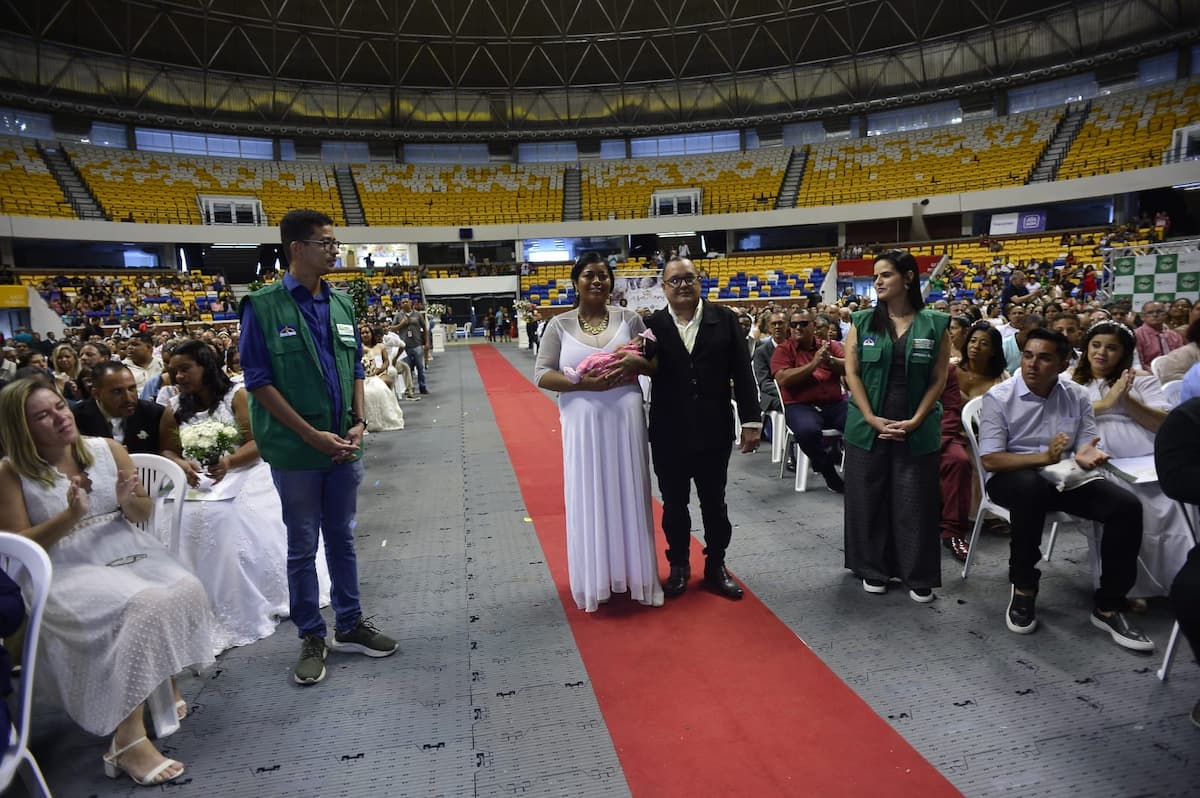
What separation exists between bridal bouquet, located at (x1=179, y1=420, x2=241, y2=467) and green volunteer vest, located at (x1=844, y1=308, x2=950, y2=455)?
10.2 ft

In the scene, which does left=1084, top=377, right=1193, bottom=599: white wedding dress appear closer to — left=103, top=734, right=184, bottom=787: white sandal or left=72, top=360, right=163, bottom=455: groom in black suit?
left=103, top=734, right=184, bottom=787: white sandal

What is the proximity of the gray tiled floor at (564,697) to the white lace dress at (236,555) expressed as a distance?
5.7 inches

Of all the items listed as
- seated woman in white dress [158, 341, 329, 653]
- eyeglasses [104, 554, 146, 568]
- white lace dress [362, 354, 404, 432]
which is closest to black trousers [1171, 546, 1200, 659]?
eyeglasses [104, 554, 146, 568]

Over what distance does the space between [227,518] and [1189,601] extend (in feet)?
12.4

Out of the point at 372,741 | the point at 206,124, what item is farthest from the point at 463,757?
the point at 206,124

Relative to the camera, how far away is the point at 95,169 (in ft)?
81.1

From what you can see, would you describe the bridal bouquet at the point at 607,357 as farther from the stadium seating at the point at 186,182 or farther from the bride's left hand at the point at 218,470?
the stadium seating at the point at 186,182

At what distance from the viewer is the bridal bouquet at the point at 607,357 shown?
3121 millimetres

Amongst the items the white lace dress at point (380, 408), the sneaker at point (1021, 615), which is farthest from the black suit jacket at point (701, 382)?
the white lace dress at point (380, 408)

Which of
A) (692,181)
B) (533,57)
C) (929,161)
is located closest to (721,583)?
(929,161)

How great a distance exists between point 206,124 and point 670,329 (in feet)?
95.7

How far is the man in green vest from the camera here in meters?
2.65

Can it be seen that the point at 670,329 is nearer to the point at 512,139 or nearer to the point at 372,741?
the point at 372,741

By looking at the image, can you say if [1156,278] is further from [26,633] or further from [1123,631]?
[26,633]
